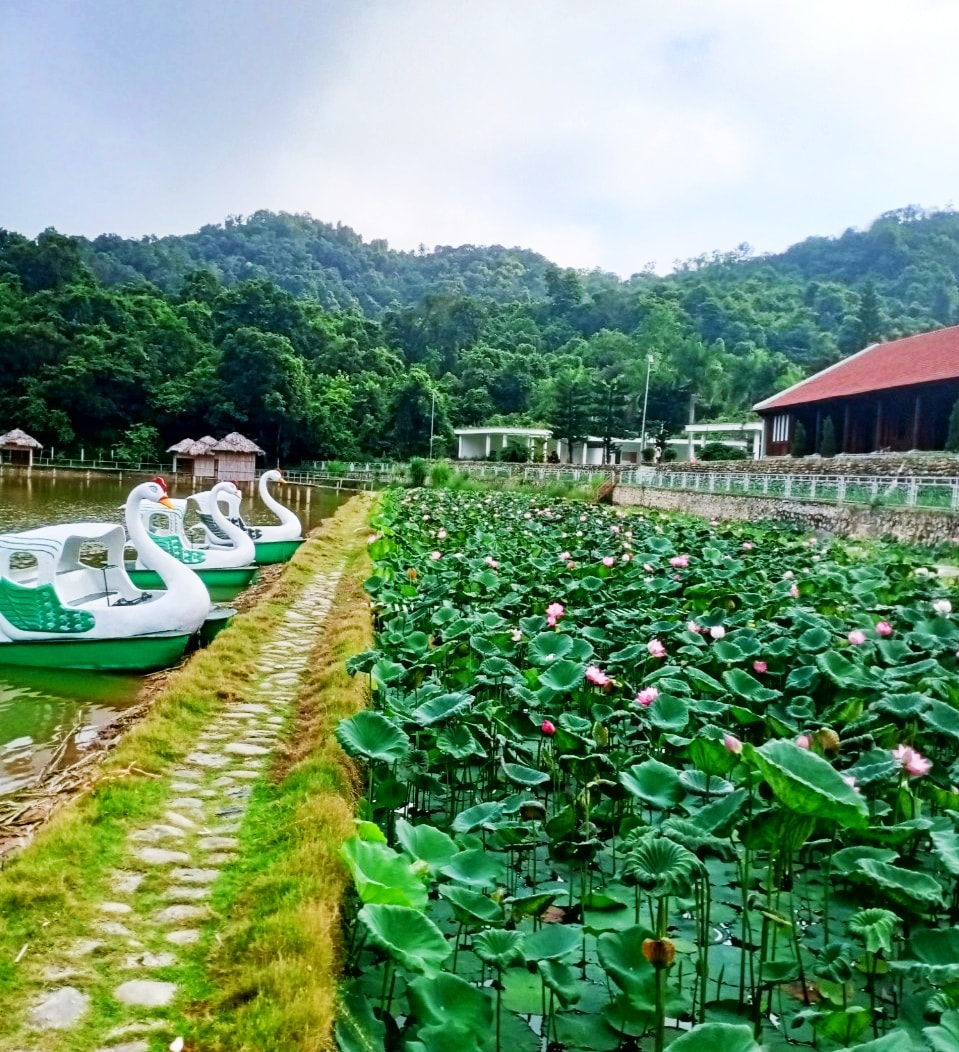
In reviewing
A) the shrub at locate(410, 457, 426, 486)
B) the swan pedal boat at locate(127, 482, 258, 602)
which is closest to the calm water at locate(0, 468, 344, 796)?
the swan pedal boat at locate(127, 482, 258, 602)

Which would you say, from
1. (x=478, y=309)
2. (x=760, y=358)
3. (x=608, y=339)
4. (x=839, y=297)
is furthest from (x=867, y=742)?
(x=478, y=309)

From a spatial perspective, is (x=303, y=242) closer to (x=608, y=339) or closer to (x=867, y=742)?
(x=608, y=339)

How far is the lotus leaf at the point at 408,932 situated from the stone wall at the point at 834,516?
35.9 ft

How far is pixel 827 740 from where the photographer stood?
9.02ft

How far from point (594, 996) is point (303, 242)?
382 ft

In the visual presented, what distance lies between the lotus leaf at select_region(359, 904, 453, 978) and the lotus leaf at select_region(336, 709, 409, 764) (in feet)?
3.08

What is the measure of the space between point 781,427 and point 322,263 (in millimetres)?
91176

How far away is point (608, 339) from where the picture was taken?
181 ft

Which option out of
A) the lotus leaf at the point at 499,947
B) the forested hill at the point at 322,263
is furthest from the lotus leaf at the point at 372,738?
the forested hill at the point at 322,263

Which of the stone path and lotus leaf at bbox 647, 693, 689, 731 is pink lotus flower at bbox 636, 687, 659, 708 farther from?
the stone path

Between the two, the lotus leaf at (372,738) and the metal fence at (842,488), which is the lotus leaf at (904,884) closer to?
the lotus leaf at (372,738)

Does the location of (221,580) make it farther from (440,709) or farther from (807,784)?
(807,784)

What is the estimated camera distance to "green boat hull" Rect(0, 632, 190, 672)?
710 centimetres

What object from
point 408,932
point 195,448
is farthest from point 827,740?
point 195,448
